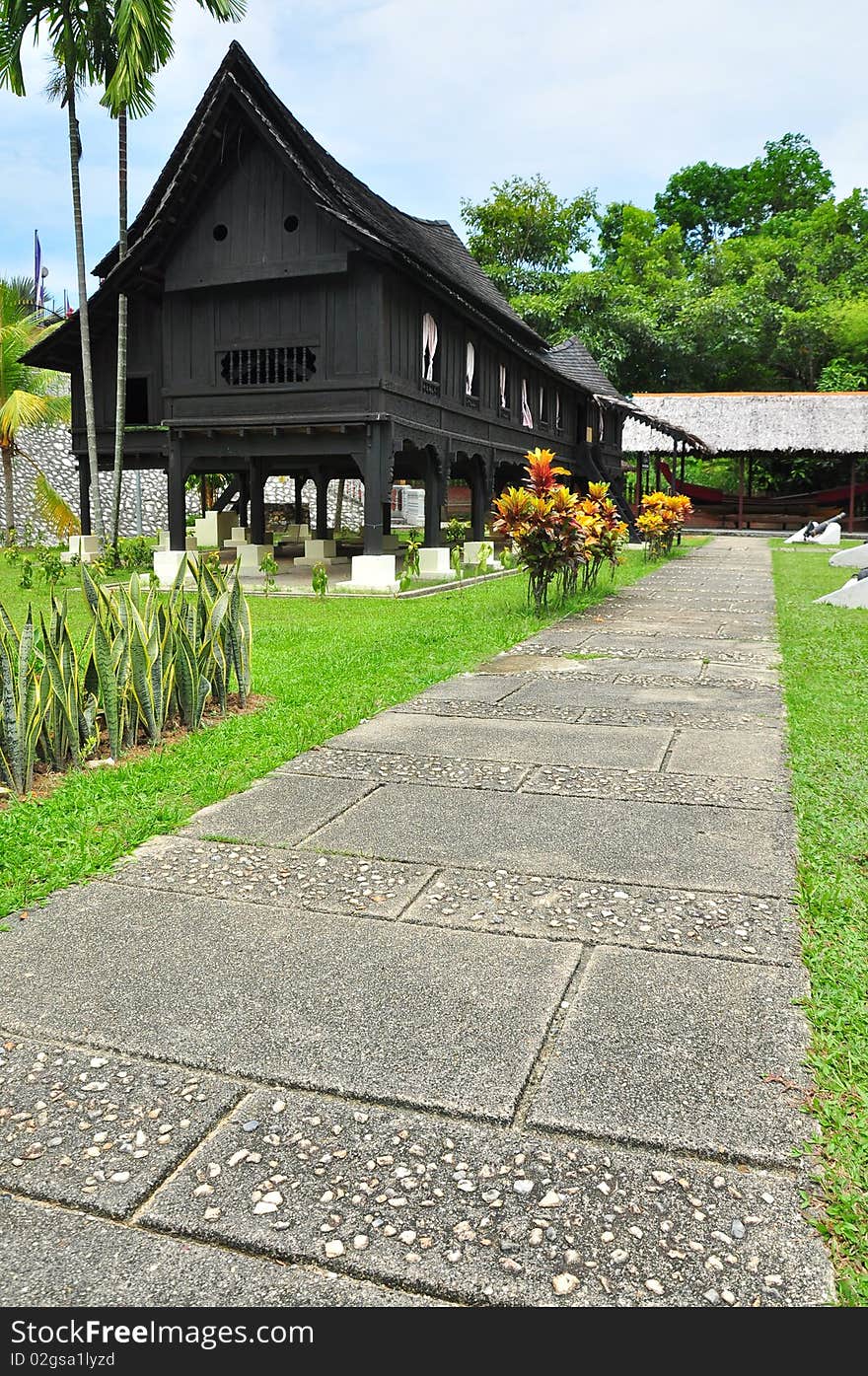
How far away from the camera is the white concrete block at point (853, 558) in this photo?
65.1ft

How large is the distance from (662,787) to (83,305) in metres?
17.3

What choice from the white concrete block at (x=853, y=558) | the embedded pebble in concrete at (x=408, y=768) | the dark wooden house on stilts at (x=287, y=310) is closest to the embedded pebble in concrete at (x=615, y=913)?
the embedded pebble in concrete at (x=408, y=768)

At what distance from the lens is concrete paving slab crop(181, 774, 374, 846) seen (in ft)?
14.4

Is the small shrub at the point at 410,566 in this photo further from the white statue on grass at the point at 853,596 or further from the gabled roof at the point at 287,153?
the white statue on grass at the point at 853,596

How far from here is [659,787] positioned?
5090mm

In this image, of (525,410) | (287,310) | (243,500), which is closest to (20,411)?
(243,500)

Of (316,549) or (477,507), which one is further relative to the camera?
(316,549)

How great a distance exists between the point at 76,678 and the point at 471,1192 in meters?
3.84

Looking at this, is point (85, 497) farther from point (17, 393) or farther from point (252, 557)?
point (252, 557)

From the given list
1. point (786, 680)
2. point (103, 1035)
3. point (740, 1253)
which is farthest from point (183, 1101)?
point (786, 680)

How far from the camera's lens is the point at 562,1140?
2.32 meters

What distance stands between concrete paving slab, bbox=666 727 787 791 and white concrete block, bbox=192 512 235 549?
20.4 meters

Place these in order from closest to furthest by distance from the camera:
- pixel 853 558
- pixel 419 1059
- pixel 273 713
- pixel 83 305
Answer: pixel 419 1059 → pixel 273 713 → pixel 83 305 → pixel 853 558

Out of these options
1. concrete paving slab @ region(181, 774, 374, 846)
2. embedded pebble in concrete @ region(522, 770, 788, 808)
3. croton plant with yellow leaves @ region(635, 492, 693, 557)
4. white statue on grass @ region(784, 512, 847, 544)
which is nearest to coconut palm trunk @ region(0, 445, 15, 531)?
croton plant with yellow leaves @ region(635, 492, 693, 557)
